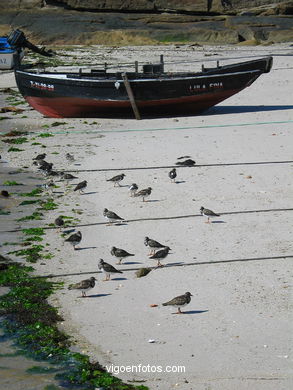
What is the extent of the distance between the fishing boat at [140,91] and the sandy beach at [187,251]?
1488 millimetres

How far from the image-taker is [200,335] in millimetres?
9469

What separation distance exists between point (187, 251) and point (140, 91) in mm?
12027

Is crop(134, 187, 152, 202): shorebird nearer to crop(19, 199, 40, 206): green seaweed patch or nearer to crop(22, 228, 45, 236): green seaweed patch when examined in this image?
crop(19, 199, 40, 206): green seaweed patch

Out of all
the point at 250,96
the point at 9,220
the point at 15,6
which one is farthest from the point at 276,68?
the point at 15,6

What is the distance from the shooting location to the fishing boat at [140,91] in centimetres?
2375

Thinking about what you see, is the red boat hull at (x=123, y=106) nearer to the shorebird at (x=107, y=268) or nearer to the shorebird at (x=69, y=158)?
the shorebird at (x=69, y=158)

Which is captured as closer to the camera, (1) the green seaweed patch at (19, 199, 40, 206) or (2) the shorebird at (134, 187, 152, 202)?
(2) the shorebird at (134, 187, 152, 202)

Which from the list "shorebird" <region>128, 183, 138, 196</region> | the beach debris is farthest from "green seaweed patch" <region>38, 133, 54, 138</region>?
the beach debris

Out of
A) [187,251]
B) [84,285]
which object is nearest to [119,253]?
[187,251]

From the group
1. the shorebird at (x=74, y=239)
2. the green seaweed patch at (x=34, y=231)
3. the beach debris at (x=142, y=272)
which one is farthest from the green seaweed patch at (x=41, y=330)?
the green seaweed patch at (x=34, y=231)

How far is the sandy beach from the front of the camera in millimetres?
9008

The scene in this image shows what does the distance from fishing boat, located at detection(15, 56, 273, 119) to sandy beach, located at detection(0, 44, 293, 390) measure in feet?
4.88

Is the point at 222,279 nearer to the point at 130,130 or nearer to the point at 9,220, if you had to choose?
the point at 9,220

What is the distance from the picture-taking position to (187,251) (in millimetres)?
12266
